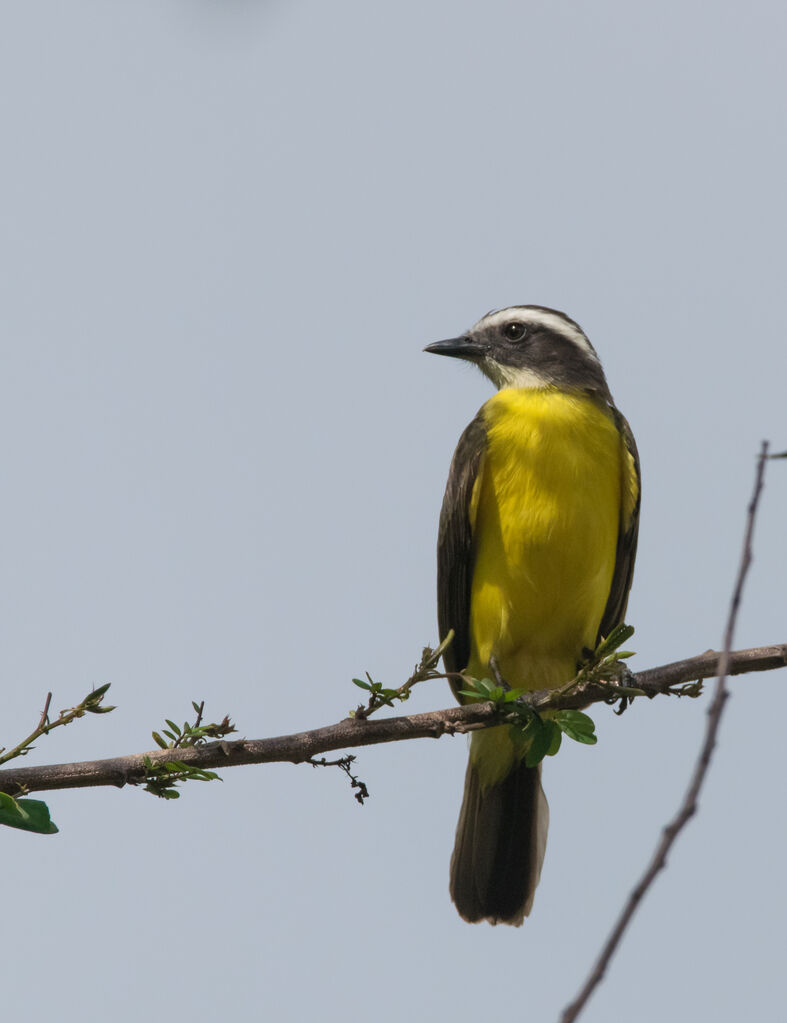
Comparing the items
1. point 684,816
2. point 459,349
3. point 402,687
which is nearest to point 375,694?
point 402,687

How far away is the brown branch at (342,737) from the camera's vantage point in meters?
3.49

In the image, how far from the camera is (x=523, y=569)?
20.5 ft

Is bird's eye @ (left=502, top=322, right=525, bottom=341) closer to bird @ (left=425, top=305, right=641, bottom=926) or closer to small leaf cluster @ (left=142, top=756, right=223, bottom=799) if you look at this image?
bird @ (left=425, top=305, right=641, bottom=926)

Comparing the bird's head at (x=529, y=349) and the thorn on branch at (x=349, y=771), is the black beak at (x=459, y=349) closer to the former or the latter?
the bird's head at (x=529, y=349)

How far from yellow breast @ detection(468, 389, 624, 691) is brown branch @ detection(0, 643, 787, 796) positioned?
1.38m

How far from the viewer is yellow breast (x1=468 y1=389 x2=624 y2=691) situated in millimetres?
6250

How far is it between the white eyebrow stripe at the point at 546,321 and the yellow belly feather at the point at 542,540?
3.01ft

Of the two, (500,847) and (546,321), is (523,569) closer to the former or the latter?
(500,847)

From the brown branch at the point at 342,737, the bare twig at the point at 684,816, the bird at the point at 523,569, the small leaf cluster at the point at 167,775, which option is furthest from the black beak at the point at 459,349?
the bare twig at the point at 684,816

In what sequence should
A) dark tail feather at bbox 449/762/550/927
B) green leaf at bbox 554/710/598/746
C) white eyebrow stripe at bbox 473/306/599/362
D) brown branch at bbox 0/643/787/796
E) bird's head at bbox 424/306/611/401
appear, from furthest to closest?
white eyebrow stripe at bbox 473/306/599/362, bird's head at bbox 424/306/611/401, dark tail feather at bbox 449/762/550/927, green leaf at bbox 554/710/598/746, brown branch at bbox 0/643/787/796

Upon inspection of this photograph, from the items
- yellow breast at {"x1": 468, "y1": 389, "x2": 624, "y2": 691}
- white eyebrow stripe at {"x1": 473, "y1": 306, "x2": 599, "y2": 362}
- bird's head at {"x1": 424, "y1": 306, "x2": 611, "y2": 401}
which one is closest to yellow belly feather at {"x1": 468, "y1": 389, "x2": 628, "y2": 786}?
yellow breast at {"x1": 468, "y1": 389, "x2": 624, "y2": 691}

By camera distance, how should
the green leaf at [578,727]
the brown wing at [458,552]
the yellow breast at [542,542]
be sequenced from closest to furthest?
the green leaf at [578,727] < the yellow breast at [542,542] < the brown wing at [458,552]

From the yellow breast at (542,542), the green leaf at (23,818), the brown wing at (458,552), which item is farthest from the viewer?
the brown wing at (458,552)

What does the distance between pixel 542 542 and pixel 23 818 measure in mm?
3419
